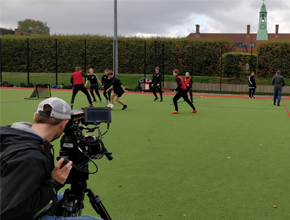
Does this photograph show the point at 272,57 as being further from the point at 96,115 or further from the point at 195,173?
the point at 96,115

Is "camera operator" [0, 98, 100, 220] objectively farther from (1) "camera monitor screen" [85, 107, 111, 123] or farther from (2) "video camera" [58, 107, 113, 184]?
(1) "camera monitor screen" [85, 107, 111, 123]

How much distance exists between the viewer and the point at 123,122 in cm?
1063

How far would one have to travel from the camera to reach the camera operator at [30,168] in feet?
6.02

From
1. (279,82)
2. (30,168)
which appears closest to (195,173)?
(30,168)

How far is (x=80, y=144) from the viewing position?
241 centimetres

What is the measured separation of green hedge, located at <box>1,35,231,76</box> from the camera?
107ft

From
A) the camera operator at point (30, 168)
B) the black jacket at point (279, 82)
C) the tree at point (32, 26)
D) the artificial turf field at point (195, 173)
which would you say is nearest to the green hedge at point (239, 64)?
the black jacket at point (279, 82)

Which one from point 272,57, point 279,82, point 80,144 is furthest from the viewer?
point 272,57

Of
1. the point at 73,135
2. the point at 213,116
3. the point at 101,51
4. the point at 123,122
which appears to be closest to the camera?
the point at 73,135

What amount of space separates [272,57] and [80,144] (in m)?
→ 31.3

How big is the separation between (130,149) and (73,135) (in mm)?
4590

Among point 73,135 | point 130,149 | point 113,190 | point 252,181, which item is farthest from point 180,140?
point 73,135

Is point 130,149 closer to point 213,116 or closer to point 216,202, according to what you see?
point 216,202

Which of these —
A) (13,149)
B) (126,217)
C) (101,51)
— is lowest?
(126,217)
